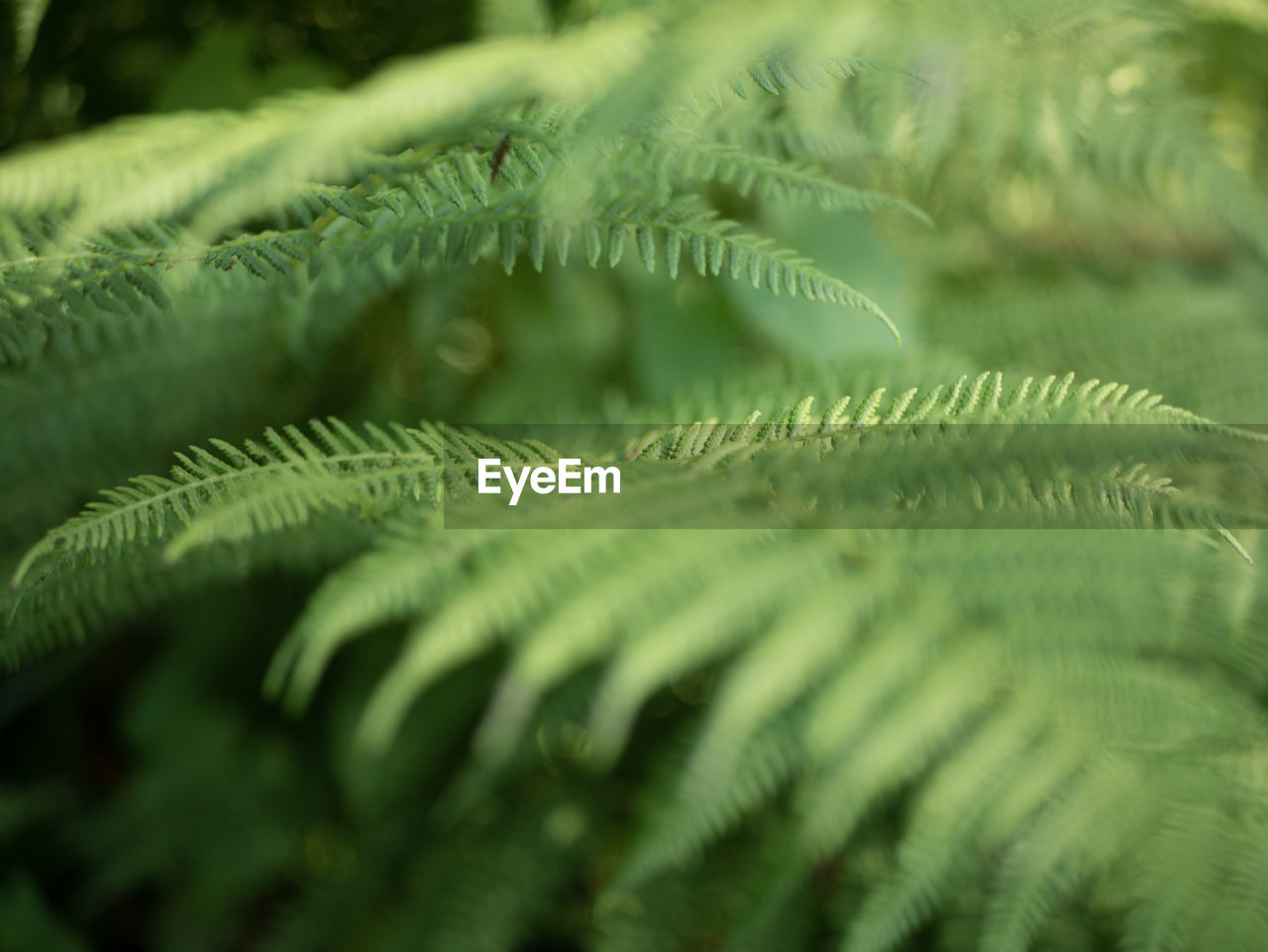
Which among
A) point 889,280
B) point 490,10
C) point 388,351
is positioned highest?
point 490,10

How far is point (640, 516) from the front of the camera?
690 mm

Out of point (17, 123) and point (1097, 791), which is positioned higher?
point (17, 123)

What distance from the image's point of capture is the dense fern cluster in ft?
1.78

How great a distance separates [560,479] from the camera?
0.67m

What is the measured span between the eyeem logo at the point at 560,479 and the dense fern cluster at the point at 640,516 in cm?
2

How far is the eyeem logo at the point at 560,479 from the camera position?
640 mm

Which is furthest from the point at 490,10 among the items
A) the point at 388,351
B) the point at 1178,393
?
the point at 1178,393

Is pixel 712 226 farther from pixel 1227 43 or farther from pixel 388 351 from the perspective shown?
pixel 1227 43

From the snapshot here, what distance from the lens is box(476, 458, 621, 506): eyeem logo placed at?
640mm

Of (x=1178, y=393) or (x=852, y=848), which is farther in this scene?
(x=1178, y=393)

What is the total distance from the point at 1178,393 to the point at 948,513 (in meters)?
0.62

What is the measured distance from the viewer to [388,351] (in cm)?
127

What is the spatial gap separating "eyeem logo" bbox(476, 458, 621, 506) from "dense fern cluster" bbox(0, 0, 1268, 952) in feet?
0.06

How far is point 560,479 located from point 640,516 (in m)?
0.07
